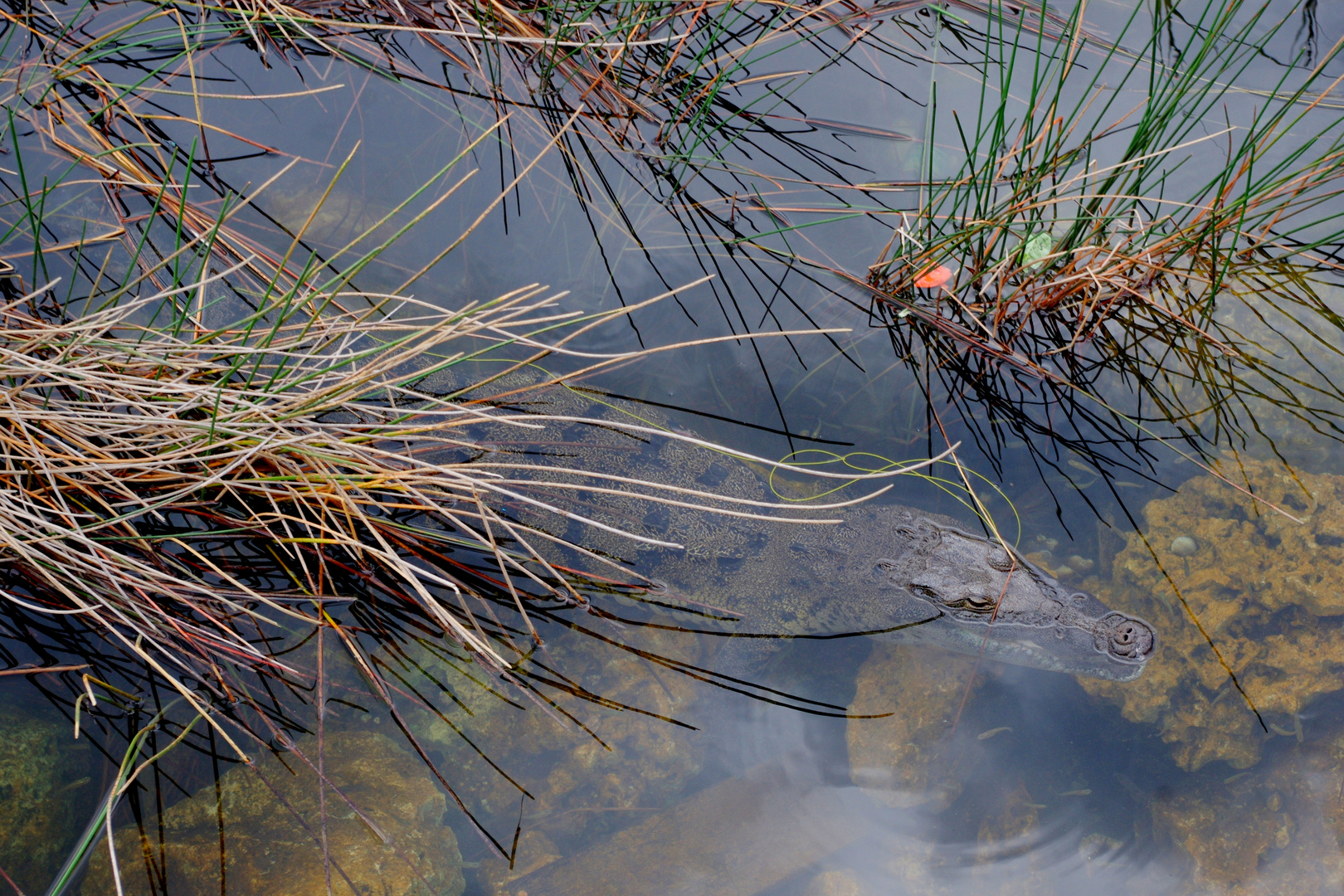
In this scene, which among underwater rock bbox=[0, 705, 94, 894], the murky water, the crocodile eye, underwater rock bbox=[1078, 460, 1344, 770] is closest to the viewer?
underwater rock bbox=[0, 705, 94, 894]

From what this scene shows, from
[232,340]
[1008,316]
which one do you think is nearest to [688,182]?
[1008,316]

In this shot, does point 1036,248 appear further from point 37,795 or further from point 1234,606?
point 37,795

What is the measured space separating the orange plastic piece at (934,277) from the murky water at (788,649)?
0.91ft

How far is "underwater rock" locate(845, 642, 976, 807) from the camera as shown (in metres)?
2.72

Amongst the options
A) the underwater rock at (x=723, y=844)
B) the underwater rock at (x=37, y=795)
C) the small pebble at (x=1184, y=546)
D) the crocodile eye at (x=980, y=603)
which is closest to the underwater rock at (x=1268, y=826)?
the small pebble at (x=1184, y=546)

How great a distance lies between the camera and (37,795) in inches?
86.5

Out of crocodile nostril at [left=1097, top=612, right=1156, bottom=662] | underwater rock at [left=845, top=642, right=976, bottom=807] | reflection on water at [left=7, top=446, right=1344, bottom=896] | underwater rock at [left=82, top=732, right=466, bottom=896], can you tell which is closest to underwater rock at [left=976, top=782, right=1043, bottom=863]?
reflection on water at [left=7, top=446, right=1344, bottom=896]

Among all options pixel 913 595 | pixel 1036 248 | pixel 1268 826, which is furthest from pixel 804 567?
pixel 1268 826

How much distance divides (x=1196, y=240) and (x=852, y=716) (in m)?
2.27

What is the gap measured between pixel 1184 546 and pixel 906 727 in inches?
56.1

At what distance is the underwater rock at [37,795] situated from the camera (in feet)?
6.98

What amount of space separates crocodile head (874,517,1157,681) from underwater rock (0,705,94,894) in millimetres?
3114

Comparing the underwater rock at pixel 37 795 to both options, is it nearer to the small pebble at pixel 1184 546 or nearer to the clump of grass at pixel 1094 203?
the clump of grass at pixel 1094 203

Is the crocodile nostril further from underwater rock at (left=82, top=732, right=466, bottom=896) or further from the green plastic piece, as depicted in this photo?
underwater rock at (left=82, top=732, right=466, bottom=896)
